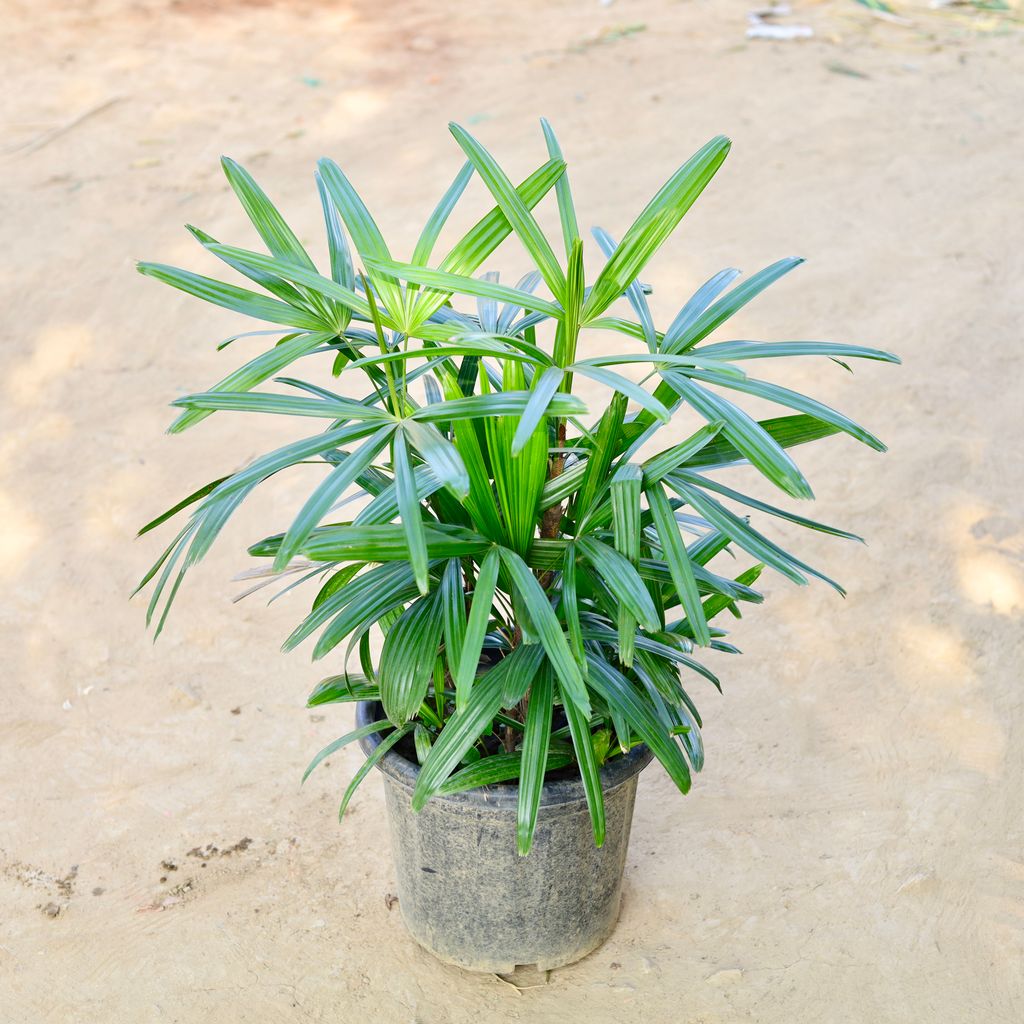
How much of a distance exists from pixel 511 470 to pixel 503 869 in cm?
58

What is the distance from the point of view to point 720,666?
7.57ft

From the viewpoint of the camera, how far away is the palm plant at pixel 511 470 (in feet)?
3.97

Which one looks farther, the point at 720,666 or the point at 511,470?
the point at 720,666

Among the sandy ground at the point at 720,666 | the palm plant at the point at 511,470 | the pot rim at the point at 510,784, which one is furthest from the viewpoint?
the sandy ground at the point at 720,666

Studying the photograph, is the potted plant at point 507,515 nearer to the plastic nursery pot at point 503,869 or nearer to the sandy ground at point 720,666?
the plastic nursery pot at point 503,869

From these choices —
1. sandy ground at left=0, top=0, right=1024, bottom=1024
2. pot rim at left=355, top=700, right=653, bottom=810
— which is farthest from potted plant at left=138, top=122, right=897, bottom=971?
sandy ground at left=0, top=0, right=1024, bottom=1024

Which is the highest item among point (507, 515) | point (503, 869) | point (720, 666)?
point (507, 515)

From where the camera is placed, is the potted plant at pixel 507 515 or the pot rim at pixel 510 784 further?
the pot rim at pixel 510 784

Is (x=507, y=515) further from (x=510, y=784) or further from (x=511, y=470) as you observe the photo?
(x=510, y=784)

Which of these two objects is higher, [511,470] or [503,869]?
[511,470]

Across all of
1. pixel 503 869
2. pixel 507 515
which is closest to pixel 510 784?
pixel 503 869

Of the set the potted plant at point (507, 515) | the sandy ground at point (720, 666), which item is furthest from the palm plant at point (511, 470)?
the sandy ground at point (720, 666)

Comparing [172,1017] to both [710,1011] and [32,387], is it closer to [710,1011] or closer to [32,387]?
[710,1011]

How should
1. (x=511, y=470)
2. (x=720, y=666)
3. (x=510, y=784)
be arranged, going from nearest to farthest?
1. (x=511, y=470)
2. (x=510, y=784)
3. (x=720, y=666)
